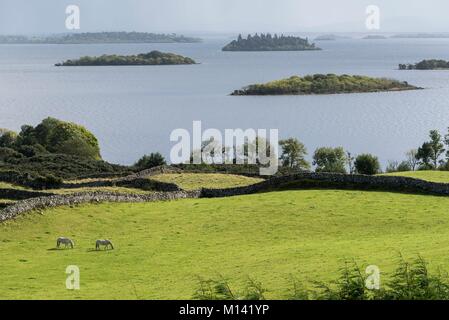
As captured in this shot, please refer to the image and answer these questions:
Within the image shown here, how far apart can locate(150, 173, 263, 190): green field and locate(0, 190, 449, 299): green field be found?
43.3 feet

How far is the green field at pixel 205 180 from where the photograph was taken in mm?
65938

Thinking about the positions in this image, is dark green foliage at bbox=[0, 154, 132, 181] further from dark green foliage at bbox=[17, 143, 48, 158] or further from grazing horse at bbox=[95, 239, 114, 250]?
grazing horse at bbox=[95, 239, 114, 250]

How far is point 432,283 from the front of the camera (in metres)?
24.5

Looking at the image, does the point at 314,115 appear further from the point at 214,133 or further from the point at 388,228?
the point at 388,228

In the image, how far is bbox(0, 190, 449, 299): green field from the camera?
30.2m

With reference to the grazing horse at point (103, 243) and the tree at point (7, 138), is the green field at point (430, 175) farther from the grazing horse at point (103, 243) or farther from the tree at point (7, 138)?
the tree at point (7, 138)

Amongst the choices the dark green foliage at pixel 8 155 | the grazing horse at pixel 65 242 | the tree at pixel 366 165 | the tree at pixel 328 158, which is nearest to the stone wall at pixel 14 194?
the grazing horse at pixel 65 242

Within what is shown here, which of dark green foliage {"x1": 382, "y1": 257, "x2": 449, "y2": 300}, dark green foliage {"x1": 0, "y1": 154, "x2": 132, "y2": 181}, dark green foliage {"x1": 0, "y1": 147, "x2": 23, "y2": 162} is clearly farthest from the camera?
dark green foliage {"x1": 0, "y1": 147, "x2": 23, "y2": 162}

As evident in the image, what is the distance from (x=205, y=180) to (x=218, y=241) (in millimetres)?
28426

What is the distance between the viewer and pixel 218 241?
1565 inches

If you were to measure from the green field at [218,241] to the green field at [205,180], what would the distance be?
13.2 m

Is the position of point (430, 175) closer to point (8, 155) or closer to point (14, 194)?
point (14, 194)

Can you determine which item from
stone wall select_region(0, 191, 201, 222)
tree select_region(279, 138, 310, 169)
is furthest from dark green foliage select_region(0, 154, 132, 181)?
stone wall select_region(0, 191, 201, 222)
